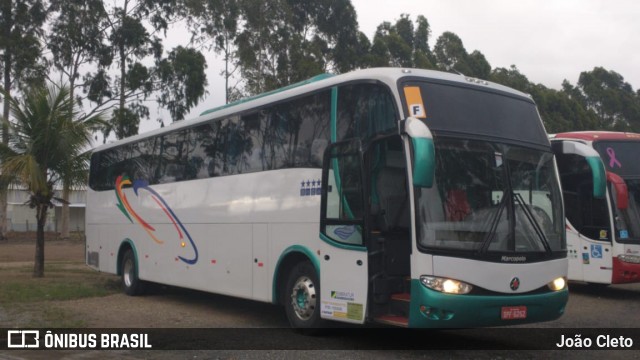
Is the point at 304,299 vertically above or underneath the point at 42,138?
underneath

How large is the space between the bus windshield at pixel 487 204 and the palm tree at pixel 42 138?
40.3 ft

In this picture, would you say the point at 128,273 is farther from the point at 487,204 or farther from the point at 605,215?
the point at 605,215

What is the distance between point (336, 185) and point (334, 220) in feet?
1.47

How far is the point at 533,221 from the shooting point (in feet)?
27.7

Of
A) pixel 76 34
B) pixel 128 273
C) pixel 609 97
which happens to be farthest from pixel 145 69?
pixel 609 97

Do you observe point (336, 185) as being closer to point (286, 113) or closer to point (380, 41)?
point (286, 113)

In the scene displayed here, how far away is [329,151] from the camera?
9.28 metres

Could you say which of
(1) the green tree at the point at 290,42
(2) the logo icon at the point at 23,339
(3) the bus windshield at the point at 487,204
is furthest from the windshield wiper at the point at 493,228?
(1) the green tree at the point at 290,42

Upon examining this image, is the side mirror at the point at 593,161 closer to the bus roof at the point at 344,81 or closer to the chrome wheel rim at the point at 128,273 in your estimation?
the bus roof at the point at 344,81

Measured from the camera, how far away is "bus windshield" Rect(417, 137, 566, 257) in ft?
26.1

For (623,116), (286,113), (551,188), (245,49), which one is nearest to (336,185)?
(286,113)

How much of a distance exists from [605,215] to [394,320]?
8272 mm

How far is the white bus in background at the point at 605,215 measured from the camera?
14.4m

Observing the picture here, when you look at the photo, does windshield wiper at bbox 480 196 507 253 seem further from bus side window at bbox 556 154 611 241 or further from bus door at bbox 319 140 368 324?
bus side window at bbox 556 154 611 241
